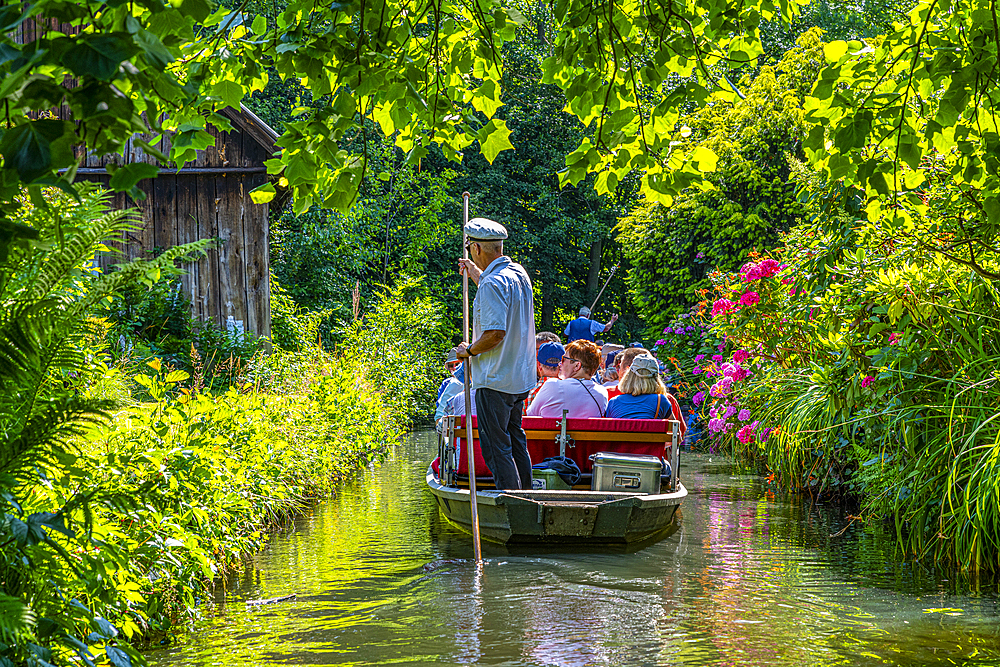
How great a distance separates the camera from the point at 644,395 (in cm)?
819

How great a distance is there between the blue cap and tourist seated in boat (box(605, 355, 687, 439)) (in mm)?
1065

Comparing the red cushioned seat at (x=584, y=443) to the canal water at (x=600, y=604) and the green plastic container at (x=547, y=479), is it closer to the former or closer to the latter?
the green plastic container at (x=547, y=479)

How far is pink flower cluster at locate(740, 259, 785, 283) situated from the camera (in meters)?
10.5

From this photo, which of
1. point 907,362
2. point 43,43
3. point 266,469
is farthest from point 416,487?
point 43,43

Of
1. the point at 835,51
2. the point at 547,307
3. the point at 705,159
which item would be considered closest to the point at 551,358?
the point at 705,159

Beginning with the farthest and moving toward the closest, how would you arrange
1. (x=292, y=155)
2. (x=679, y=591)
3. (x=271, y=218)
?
1. (x=271, y=218)
2. (x=679, y=591)
3. (x=292, y=155)

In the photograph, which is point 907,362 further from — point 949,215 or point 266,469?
point 266,469

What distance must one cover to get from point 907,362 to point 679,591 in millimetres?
2377

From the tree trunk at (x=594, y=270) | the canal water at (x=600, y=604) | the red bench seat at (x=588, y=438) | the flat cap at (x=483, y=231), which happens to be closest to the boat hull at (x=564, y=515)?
the canal water at (x=600, y=604)

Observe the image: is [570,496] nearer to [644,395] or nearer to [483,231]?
[644,395]

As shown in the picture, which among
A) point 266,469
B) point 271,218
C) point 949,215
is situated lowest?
point 266,469

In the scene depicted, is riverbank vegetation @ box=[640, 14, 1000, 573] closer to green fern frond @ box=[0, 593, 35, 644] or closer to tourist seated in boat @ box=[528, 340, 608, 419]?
tourist seated in boat @ box=[528, 340, 608, 419]

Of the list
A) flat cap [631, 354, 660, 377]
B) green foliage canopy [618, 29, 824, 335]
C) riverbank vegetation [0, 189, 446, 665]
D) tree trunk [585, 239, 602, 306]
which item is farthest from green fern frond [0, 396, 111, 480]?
tree trunk [585, 239, 602, 306]

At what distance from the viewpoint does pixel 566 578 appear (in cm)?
645
